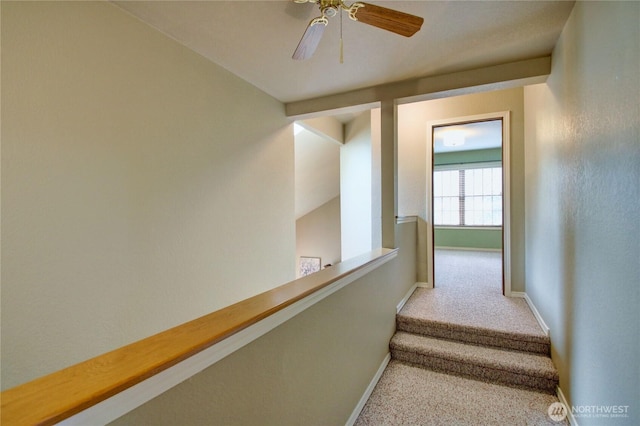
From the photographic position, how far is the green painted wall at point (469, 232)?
6582 mm

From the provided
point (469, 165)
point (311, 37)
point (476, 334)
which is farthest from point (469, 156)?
point (311, 37)

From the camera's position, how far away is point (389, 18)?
1.48m

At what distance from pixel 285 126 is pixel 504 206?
278 centimetres

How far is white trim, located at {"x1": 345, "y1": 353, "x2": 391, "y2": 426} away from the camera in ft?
5.70

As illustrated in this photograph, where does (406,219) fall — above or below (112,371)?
above

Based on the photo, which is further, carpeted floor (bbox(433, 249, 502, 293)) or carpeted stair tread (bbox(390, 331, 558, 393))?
carpeted floor (bbox(433, 249, 502, 293))

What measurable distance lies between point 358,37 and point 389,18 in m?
0.55

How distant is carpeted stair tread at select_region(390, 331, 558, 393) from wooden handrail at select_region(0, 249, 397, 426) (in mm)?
1932

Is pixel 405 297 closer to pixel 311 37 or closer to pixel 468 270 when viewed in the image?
pixel 468 270

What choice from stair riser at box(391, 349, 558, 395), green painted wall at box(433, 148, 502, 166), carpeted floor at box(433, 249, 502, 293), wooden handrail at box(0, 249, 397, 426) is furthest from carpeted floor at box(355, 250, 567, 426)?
green painted wall at box(433, 148, 502, 166)

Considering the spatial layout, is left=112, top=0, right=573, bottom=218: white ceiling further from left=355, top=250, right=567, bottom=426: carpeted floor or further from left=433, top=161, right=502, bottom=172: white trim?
left=433, top=161, right=502, bottom=172: white trim

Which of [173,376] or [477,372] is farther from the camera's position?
[477,372]

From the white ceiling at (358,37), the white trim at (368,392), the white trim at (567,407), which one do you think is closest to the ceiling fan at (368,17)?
the white ceiling at (358,37)

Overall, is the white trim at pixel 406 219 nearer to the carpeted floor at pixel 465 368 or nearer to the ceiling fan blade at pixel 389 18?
the carpeted floor at pixel 465 368
